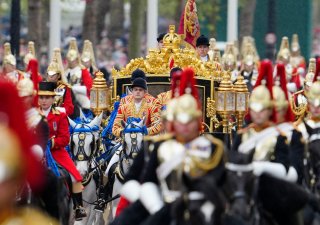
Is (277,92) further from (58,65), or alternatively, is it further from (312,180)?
(58,65)

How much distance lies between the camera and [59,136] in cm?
1827

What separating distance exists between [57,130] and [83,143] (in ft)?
8.80

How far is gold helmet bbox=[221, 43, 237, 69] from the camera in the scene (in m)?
31.6

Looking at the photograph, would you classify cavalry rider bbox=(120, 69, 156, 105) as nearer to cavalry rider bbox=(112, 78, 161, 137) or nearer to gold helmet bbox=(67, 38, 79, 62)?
cavalry rider bbox=(112, 78, 161, 137)

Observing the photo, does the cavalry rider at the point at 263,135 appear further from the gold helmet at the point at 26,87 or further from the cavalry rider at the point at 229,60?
the cavalry rider at the point at 229,60

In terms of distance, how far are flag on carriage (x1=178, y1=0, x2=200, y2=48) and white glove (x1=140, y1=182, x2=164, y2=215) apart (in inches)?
431

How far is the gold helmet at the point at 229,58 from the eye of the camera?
31578 millimetres

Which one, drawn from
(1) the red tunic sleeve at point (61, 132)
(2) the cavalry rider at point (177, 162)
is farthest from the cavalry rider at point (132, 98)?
(2) the cavalry rider at point (177, 162)

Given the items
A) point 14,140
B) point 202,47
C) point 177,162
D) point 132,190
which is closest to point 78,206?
point 202,47

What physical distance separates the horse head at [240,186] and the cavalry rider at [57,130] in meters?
5.31

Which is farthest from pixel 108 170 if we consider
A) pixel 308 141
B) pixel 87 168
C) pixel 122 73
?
pixel 308 141

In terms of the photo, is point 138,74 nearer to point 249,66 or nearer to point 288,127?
point 288,127

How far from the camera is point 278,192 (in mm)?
13211

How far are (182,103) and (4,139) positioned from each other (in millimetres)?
3457
